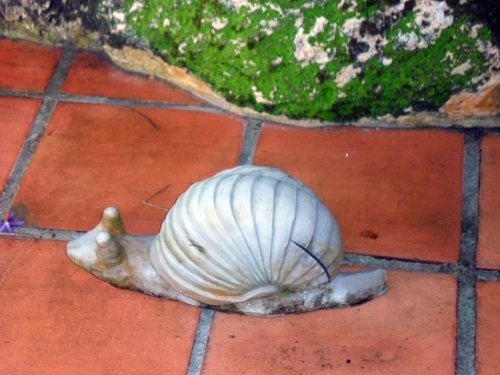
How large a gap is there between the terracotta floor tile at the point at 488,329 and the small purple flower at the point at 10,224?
2.63ft

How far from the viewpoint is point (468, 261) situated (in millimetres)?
1456

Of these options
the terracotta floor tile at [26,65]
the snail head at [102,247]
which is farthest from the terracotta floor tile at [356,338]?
the terracotta floor tile at [26,65]

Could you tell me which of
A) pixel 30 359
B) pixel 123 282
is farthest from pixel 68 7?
pixel 30 359

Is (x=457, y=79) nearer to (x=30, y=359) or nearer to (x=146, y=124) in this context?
(x=146, y=124)

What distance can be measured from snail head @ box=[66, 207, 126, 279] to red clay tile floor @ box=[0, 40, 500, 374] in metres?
0.05

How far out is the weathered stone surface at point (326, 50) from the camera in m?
1.58

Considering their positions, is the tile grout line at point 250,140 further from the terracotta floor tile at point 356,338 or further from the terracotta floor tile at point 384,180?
the terracotta floor tile at point 356,338

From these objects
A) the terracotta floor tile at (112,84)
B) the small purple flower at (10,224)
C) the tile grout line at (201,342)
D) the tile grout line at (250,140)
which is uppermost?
the terracotta floor tile at (112,84)

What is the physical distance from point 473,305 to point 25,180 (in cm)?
84

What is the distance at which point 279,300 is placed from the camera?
139cm

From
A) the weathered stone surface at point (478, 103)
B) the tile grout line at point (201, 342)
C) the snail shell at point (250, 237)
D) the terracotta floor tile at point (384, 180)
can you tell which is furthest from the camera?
the weathered stone surface at point (478, 103)

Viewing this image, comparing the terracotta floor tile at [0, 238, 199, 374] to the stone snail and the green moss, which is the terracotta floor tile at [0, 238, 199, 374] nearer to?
the stone snail

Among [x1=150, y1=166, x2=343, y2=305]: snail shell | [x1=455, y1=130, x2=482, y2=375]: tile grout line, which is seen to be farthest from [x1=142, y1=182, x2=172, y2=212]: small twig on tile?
[x1=455, y1=130, x2=482, y2=375]: tile grout line

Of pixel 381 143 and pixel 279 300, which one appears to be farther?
pixel 381 143
